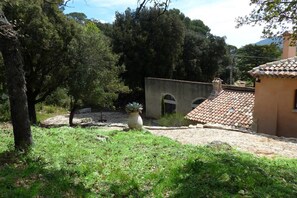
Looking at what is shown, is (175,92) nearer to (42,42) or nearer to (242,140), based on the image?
(42,42)

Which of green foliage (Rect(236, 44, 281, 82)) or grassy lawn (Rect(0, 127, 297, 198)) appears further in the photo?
green foliage (Rect(236, 44, 281, 82))

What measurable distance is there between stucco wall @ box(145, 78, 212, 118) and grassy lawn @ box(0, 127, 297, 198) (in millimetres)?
18481

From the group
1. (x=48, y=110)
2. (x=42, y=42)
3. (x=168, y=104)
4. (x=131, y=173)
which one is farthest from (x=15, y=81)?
(x=48, y=110)

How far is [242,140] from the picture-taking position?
11.9 m

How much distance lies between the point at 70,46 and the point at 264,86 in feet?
34.2

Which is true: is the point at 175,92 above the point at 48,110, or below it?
above

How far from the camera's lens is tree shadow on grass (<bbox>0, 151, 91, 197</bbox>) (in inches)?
199

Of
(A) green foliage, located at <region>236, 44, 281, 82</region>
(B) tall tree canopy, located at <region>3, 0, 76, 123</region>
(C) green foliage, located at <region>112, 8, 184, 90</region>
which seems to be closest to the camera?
(B) tall tree canopy, located at <region>3, 0, 76, 123</region>

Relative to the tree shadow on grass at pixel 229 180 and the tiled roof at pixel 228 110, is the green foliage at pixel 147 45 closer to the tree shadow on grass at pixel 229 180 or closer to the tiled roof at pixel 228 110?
the tiled roof at pixel 228 110

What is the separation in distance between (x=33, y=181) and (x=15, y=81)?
212cm

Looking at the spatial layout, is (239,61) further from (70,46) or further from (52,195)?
(52,195)

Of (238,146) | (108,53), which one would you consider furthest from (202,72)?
(238,146)

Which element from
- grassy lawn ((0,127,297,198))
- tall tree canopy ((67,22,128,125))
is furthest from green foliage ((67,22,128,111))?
grassy lawn ((0,127,297,198))

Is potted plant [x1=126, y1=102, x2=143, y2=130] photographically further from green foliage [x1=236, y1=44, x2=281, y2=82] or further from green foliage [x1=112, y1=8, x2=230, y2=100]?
green foliage [x1=236, y1=44, x2=281, y2=82]
